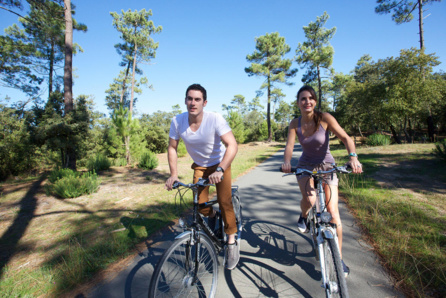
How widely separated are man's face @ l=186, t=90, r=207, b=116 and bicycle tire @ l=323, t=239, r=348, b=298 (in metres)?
1.75

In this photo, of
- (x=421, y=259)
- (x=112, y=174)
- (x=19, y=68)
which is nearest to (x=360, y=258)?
(x=421, y=259)

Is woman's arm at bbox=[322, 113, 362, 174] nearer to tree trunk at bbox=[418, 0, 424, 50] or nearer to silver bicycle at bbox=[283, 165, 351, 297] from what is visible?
silver bicycle at bbox=[283, 165, 351, 297]

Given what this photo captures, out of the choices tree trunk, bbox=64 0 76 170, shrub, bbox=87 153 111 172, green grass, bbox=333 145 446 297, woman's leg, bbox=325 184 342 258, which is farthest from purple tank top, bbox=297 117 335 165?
shrub, bbox=87 153 111 172

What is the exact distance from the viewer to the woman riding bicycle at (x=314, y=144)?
2.29 m

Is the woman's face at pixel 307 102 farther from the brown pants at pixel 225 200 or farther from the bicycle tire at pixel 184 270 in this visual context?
the bicycle tire at pixel 184 270

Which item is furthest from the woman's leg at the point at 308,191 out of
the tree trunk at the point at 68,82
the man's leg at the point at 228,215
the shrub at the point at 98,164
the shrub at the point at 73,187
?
the shrub at the point at 98,164

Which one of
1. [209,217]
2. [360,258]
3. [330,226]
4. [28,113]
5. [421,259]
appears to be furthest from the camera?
[28,113]

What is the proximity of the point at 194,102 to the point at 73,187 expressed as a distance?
5707 millimetres

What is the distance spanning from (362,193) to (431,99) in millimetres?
13499

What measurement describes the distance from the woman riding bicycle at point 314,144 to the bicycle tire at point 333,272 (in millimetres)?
567

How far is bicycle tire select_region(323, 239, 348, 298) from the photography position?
1.61m

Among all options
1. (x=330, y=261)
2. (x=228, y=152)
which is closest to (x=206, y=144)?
(x=228, y=152)

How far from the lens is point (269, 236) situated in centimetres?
328

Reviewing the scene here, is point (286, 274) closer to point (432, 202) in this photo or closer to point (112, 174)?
point (432, 202)
